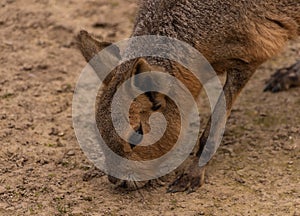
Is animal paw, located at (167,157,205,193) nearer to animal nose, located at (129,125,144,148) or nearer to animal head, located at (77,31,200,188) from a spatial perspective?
animal head, located at (77,31,200,188)

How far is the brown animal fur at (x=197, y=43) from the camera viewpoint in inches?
233

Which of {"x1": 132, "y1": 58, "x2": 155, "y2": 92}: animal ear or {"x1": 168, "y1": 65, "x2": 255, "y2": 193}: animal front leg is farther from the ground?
{"x1": 132, "y1": 58, "x2": 155, "y2": 92}: animal ear

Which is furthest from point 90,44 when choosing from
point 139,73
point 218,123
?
point 218,123

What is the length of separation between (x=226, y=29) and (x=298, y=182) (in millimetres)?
1520

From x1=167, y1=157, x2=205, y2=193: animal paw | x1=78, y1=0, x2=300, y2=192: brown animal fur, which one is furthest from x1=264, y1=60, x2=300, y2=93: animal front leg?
x1=167, y1=157, x2=205, y2=193: animal paw

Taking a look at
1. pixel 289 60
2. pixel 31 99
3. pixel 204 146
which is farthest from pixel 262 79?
pixel 31 99

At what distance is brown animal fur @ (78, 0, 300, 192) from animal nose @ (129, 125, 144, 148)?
3 cm

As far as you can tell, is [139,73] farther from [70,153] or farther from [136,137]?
[70,153]

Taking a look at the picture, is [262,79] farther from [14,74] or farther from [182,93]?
[14,74]

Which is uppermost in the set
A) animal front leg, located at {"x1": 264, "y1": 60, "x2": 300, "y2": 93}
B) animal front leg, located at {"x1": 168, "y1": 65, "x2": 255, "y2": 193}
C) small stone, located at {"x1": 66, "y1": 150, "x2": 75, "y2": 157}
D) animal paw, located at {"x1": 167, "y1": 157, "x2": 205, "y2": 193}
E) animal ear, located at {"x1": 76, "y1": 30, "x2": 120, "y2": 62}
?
animal ear, located at {"x1": 76, "y1": 30, "x2": 120, "y2": 62}

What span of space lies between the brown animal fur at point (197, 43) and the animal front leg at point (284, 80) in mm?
1448

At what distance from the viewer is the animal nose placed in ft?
19.2

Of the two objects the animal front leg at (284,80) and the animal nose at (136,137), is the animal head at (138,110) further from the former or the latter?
the animal front leg at (284,80)

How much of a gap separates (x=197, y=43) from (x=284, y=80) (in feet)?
6.83
